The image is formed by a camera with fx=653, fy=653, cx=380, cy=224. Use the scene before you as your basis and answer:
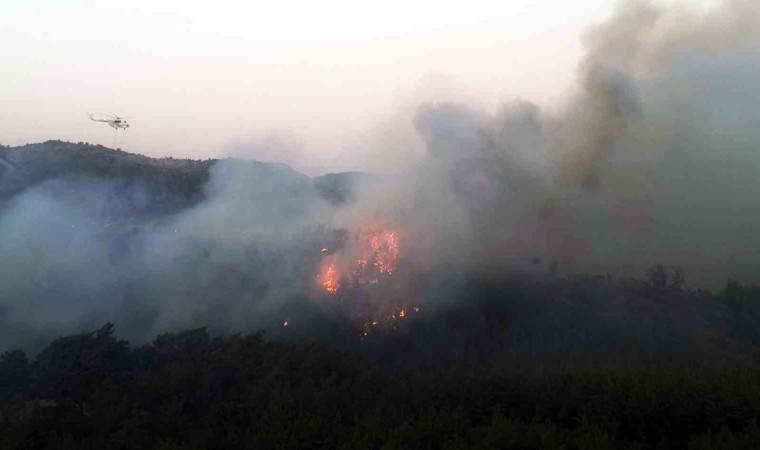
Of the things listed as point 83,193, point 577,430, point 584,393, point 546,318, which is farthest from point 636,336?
point 83,193

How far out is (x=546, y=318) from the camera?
2605 cm

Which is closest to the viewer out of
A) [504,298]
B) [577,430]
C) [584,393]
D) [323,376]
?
[577,430]

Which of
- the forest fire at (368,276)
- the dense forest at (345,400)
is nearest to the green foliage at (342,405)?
the dense forest at (345,400)

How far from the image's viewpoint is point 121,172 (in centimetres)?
4194

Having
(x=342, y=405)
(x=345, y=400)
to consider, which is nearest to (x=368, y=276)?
(x=345, y=400)

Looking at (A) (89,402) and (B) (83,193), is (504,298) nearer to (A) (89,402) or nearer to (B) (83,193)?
(A) (89,402)

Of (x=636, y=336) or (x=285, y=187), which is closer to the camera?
(x=636, y=336)

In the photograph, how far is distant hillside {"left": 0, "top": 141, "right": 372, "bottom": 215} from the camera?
37.6 metres

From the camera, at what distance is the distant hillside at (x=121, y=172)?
1480 inches

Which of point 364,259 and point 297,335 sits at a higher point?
point 364,259

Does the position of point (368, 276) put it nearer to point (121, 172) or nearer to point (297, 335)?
point (297, 335)

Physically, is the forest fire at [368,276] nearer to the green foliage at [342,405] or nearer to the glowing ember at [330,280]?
the glowing ember at [330,280]

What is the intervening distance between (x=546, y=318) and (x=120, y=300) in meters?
17.8

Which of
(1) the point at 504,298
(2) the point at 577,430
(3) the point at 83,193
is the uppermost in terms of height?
(3) the point at 83,193
